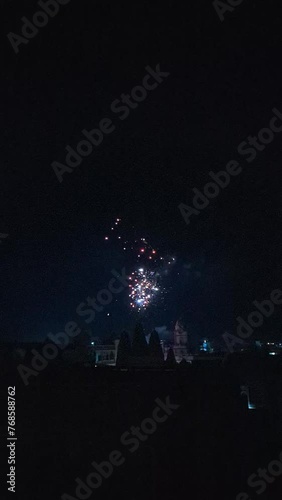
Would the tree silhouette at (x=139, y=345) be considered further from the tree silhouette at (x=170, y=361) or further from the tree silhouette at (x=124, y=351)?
the tree silhouette at (x=170, y=361)

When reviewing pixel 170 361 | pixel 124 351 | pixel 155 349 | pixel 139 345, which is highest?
pixel 139 345

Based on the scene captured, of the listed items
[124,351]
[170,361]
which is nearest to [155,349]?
[124,351]

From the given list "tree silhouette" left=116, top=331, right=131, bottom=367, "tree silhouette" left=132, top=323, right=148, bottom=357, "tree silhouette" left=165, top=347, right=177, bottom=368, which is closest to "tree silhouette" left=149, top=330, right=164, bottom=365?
"tree silhouette" left=132, top=323, right=148, bottom=357

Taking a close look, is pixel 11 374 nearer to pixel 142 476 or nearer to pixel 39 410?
pixel 39 410

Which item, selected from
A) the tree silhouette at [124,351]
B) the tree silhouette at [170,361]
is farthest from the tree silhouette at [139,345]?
the tree silhouette at [170,361]

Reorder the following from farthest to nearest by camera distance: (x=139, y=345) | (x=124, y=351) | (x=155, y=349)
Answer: (x=139, y=345), (x=155, y=349), (x=124, y=351)

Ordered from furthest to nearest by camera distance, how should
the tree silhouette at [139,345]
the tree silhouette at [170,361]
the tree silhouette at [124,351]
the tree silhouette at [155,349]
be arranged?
the tree silhouette at [139,345] < the tree silhouette at [155,349] < the tree silhouette at [124,351] < the tree silhouette at [170,361]

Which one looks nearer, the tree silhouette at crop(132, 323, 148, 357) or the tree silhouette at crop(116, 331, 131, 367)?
the tree silhouette at crop(116, 331, 131, 367)

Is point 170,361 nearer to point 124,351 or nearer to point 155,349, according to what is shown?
point 155,349

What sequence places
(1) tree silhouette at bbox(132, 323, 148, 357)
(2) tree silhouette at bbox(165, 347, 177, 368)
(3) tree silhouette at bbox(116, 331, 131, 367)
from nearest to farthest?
(2) tree silhouette at bbox(165, 347, 177, 368), (3) tree silhouette at bbox(116, 331, 131, 367), (1) tree silhouette at bbox(132, 323, 148, 357)

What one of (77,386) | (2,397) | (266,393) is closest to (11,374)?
(2,397)

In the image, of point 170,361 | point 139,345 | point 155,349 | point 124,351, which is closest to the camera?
point 170,361

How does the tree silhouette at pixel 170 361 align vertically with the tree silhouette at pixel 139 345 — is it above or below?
below

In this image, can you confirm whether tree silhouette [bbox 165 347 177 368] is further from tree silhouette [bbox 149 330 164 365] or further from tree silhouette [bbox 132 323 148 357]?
tree silhouette [bbox 132 323 148 357]
